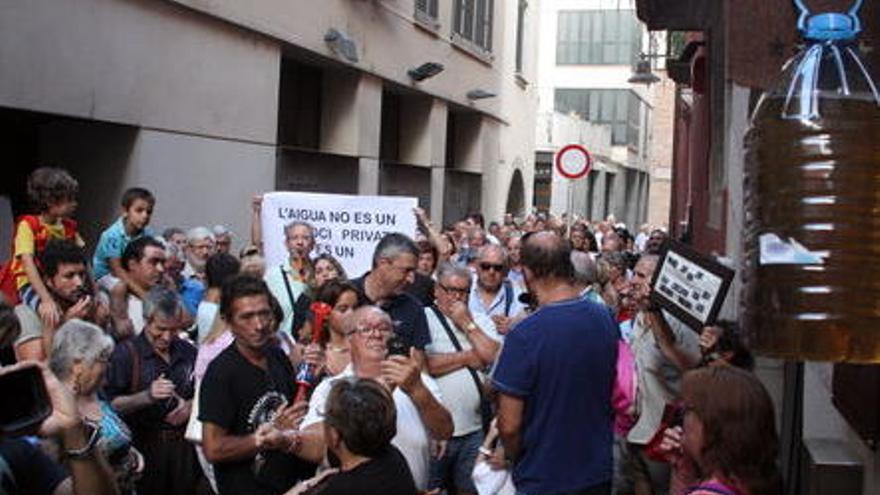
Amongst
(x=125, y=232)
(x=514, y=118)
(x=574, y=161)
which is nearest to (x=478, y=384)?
(x=125, y=232)

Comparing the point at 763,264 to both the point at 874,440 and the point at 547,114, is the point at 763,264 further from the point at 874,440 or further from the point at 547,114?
the point at 547,114

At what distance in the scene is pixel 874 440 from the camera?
409cm

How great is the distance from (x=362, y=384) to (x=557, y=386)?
1.00 m

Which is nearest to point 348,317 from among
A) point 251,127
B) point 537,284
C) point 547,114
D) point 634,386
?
point 537,284

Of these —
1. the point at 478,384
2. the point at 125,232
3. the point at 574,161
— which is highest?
the point at 574,161

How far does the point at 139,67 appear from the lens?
11.9 m

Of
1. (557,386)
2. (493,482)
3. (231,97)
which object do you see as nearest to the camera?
(557,386)

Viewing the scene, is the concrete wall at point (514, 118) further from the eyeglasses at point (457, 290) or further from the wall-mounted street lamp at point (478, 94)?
the eyeglasses at point (457, 290)

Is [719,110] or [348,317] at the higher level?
[719,110]

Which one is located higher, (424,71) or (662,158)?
(662,158)

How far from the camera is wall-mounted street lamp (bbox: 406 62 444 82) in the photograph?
A: 67.2ft

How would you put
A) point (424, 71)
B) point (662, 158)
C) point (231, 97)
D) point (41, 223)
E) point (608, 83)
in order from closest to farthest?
point (41, 223)
point (231, 97)
point (424, 71)
point (662, 158)
point (608, 83)

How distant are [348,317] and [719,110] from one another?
23.0 ft

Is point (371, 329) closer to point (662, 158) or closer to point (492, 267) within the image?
point (492, 267)
